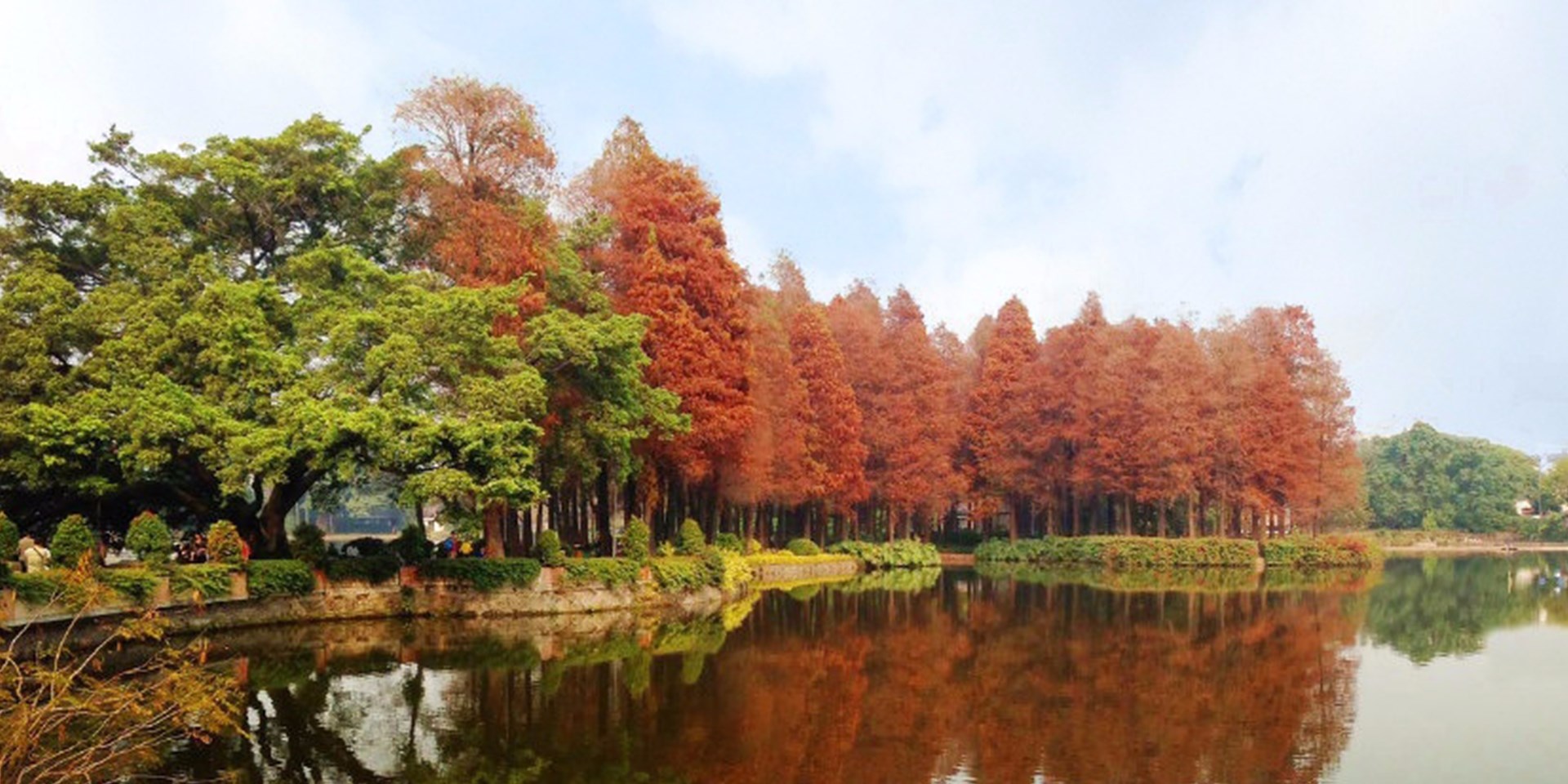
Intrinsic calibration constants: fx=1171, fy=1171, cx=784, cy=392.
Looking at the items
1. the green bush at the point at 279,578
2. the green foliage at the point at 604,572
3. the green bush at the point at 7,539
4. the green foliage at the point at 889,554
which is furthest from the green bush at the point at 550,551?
the green foliage at the point at 889,554

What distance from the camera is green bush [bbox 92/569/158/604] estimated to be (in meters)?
21.5

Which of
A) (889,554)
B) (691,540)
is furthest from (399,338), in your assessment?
(889,554)

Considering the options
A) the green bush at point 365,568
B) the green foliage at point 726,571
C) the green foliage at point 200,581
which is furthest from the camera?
the green foliage at point 726,571

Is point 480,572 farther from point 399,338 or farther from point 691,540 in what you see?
point 691,540

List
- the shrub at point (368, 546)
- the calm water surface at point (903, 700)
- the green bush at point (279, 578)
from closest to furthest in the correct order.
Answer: the calm water surface at point (903, 700) → the green bush at point (279, 578) → the shrub at point (368, 546)

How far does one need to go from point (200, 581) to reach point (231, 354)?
4.72m

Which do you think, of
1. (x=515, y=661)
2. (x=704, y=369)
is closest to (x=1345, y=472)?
(x=704, y=369)

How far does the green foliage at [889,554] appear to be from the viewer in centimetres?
5253

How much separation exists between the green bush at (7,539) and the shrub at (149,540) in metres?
2.02

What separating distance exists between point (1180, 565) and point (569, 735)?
4311cm

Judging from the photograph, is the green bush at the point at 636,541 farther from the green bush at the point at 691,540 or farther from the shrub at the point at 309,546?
the shrub at the point at 309,546

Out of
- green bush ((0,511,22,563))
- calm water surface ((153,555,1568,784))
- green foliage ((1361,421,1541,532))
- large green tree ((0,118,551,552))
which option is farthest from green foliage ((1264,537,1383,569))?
green foliage ((1361,421,1541,532))

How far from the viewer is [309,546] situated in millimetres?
26172

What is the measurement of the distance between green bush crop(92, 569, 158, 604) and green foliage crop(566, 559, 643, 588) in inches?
365
